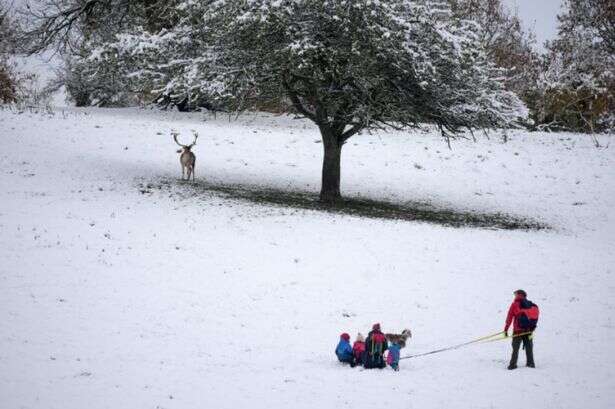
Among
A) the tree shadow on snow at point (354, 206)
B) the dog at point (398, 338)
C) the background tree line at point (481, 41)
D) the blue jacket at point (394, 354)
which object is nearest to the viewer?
the blue jacket at point (394, 354)

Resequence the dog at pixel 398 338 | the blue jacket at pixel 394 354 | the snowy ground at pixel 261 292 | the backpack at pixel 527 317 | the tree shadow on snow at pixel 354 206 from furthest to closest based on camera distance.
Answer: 1. the tree shadow on snow at pixel 354 206
2. the dog at pixel 398 338
3. the backpack at pixel 527 317
4. the blue jacket at pixel 394 354
5. the snowy ground at pixel 261 292

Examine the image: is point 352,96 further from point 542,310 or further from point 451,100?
point 542,310

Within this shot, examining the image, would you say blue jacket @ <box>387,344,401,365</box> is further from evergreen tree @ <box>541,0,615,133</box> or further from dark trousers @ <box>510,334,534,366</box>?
evergreen tree @ <box>541,0,615,133</box>

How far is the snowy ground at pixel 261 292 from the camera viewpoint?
10391mm

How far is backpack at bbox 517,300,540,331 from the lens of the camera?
37.8ft

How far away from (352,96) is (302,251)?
6310 mm

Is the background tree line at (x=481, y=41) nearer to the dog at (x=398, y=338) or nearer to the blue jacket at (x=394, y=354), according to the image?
the dog at (x=398, y=338)

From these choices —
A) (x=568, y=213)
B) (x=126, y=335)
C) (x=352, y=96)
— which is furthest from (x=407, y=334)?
(x=568, y=213)

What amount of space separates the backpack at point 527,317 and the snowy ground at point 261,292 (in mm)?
942

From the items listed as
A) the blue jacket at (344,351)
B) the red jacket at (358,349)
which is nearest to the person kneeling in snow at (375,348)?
the red jacket at (358,349)

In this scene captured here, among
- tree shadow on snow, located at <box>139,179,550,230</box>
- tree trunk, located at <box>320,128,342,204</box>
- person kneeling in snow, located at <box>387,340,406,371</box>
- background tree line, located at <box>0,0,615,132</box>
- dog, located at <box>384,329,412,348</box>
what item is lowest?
person kneeling in snow, located at <box>387,340,406,371</box>

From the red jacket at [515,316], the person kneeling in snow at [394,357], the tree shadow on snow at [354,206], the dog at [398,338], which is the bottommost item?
the person kneeling in snow at [394,357]

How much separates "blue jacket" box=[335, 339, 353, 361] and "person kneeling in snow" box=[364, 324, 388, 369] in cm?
33

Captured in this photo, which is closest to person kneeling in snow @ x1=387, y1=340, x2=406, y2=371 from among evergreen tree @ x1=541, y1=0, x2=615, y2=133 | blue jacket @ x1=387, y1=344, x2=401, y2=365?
blue jacket @ x1=387, y1=344, x2=401, y2=365
